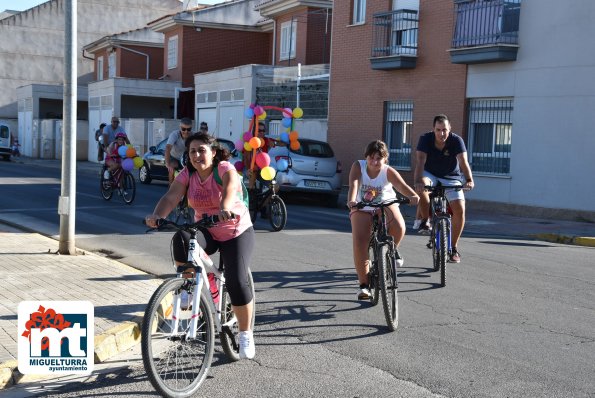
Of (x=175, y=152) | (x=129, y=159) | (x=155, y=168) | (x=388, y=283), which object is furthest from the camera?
(x=155, y=168)

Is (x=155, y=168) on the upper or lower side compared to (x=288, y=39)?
lower

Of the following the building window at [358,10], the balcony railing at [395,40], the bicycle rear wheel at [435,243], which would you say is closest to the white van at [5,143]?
the building window at [358,10]

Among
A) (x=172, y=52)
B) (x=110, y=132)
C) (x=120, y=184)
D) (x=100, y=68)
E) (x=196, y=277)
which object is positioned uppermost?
(x=172, y=52)

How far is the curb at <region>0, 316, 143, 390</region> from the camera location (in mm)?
5344

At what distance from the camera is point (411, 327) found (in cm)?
713

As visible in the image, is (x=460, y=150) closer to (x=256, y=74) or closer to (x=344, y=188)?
(x=344, y=188)

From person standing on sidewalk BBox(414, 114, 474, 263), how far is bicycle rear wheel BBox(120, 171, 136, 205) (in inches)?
390

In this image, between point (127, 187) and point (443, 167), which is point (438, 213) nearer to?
point (443, 167)

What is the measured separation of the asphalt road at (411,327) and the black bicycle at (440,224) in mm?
265

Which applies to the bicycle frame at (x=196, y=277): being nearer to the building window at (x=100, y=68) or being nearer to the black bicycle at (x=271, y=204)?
the black bicycle at (x=271, y=204)

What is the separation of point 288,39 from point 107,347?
2968 centimetres

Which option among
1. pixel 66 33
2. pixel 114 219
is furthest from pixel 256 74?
pixel 66 33

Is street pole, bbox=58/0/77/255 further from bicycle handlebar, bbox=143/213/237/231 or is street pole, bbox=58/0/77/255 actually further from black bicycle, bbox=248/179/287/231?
bicycle handlebar, bbox=143/213/237/231

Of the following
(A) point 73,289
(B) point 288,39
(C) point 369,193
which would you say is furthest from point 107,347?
(B) point 288,39
